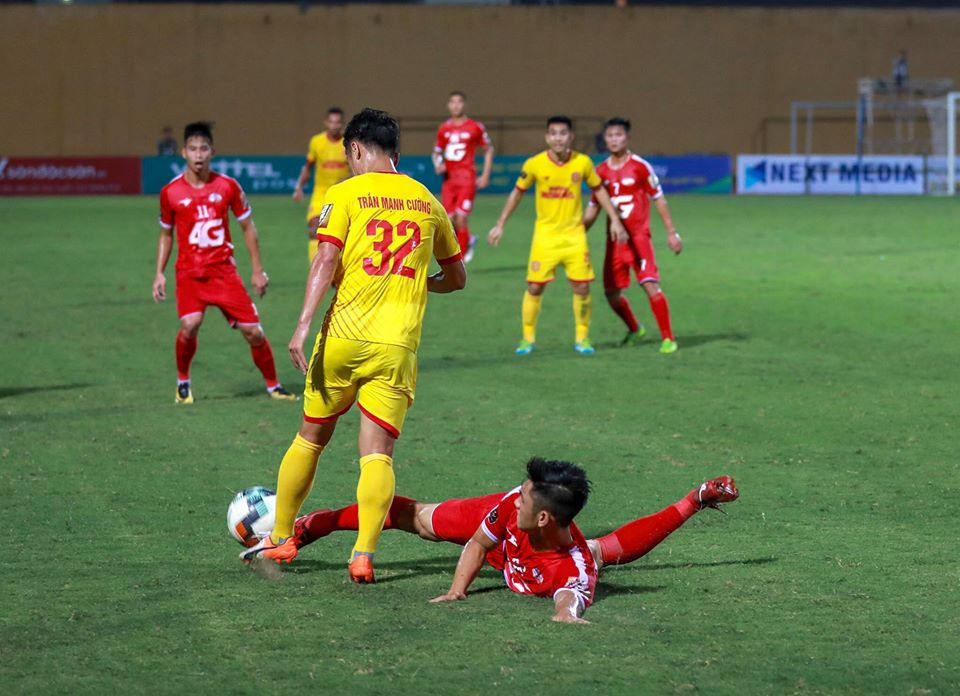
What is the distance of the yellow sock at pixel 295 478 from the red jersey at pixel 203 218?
4.64 metres

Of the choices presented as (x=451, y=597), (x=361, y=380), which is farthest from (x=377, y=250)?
(x=451, y=597)

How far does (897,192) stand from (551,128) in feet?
90.8

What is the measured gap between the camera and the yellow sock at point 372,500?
585cm

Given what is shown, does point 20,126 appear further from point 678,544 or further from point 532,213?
point 678,544

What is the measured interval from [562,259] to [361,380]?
744cm

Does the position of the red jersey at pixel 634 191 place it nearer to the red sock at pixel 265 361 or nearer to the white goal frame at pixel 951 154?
the red sock at pixel 265 361

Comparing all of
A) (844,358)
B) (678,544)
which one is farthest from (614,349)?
(678,544)

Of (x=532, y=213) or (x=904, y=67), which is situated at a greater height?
(x=904, y=67)

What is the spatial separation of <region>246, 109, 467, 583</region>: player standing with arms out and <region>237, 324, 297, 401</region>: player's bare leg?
4.61m

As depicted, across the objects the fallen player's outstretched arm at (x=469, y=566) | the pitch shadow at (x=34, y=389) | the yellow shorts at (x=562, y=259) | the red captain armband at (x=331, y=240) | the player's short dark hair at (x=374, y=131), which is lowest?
the pitch shadow at (x=34, y=389)

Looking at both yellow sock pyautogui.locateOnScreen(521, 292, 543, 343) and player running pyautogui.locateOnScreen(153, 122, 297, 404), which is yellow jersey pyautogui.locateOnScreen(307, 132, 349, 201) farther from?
player running pyautogui.locateOnScreen(153, 122, 297, 404)

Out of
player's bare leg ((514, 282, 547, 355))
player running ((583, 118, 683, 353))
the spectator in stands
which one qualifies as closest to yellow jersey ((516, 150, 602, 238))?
player running ((583, 118, 683, 353))

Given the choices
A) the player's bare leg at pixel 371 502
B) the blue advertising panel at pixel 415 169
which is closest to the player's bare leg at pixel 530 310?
the player's bare leg at pixel 371 502

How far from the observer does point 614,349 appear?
13.2 m
